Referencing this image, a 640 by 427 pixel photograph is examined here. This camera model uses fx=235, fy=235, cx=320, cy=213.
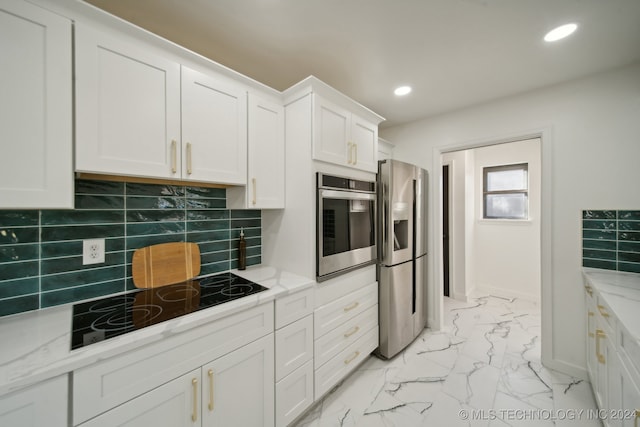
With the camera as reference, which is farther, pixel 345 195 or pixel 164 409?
pixel 345 195

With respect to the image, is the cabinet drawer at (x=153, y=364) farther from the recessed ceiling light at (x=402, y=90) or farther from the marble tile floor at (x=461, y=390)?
the recessed ceiling light at (x=402, y=90)

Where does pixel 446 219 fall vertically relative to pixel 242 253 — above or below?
above

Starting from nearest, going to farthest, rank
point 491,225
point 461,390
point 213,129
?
point 213,129 → point 461,390 → point 491,225

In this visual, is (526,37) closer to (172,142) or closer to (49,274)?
(172,142)

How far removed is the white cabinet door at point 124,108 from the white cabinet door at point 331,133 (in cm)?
83

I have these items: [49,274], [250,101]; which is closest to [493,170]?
[250,101]

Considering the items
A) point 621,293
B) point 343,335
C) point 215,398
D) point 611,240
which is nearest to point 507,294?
point 611,240

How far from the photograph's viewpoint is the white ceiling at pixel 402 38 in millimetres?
1266

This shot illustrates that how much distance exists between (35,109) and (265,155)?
106 cm

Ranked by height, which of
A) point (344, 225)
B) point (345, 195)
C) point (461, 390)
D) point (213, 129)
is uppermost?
point (213, 129)

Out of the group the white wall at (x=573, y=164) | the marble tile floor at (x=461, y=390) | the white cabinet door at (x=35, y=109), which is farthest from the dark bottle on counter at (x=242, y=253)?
the white wall at (x=573, y=164)

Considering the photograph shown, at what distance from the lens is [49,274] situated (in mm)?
1180

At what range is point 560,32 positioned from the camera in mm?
1440

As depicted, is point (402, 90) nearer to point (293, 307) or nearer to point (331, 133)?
point (331, 133)
